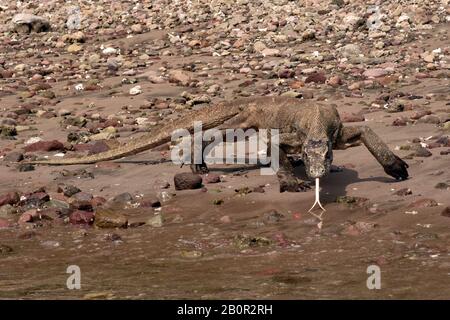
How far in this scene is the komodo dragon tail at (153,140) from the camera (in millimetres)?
12406

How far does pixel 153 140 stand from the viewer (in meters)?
12.6

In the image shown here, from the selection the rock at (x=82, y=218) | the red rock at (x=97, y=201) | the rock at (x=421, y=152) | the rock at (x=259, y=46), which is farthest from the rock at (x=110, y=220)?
the rock at (x=259, y=46)

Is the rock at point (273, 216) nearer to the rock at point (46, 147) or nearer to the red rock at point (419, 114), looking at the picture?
the red rock at point (419, 114)

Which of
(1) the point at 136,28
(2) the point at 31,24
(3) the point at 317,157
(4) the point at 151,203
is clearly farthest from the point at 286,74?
(2) the point at 31,24

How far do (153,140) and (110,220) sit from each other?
3.17 meters

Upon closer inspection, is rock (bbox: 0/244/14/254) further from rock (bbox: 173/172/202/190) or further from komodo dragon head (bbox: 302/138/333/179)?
komodo dragon head (bbox: 302/138/333/179)

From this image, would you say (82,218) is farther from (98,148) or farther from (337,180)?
(98,148)

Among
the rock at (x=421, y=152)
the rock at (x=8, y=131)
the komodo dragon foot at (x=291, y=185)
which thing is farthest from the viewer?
the rock at (x=8, y=131)

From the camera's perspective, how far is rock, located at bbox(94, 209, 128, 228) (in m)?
9.60

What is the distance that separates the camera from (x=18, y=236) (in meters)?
9.48

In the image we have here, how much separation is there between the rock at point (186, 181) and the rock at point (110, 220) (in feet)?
4.77

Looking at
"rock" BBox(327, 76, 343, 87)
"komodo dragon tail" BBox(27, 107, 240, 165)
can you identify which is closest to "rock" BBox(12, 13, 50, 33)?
"rock" BBox(327, 76, 343, 87)
